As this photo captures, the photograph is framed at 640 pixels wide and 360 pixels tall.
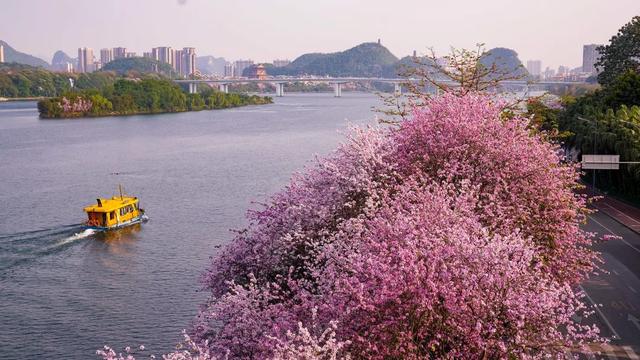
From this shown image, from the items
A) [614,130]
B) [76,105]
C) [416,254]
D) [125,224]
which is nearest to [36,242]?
[125,224]

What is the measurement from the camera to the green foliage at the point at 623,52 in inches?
3652

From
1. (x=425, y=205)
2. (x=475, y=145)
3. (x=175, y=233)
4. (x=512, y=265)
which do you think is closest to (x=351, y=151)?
(x=475, y=145)

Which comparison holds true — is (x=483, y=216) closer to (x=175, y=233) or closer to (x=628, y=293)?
(x=628, y=293)

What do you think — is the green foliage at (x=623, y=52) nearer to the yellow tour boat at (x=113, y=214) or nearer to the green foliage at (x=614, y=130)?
the green foliage at (x=614, y=130)

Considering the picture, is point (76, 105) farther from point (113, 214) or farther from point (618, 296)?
point (618, 296)

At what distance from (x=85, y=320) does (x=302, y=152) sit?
66.3 m

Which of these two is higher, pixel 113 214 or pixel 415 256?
pixel 415 256

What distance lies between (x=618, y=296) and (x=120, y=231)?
38.7 meters

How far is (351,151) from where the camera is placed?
24.7 metres

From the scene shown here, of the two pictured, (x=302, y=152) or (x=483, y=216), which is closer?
(x=483, y=216)

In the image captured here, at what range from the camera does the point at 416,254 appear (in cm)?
1664

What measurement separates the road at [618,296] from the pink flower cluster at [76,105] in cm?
15290

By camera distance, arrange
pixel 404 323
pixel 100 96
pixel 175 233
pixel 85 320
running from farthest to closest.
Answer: pixel 100 96
pixel 175 233
pixel 85 320
pixel 404 323

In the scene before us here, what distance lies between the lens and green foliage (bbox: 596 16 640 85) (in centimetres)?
9275
